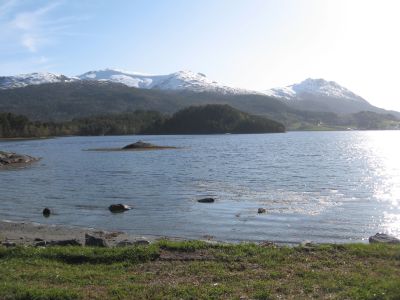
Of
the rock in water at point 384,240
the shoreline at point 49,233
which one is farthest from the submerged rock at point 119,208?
the rock in water at point 384,240

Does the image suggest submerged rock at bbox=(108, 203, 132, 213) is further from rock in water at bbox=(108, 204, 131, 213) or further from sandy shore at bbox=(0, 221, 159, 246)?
sandy shore at bbox=(0, 221, 159, 246)

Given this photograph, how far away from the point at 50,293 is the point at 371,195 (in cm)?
3935

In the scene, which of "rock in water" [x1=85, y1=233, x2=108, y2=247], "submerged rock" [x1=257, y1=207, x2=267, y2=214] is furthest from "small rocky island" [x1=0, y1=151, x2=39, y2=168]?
"rock in water" [x1=85, y1=233, x2=108, y2=247]

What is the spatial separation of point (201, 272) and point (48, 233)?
17.2 meters

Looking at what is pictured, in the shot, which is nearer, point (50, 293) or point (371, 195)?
point (50, 293)

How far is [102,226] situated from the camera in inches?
1319

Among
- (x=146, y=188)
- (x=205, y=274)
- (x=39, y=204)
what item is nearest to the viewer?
(x=205, y=274)

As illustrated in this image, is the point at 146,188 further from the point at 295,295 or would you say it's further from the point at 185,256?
the point at 295,295

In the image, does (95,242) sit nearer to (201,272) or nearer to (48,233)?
(201,272)

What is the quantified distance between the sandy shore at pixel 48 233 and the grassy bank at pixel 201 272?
775cm

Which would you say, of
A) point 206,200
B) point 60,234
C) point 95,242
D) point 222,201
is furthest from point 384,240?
point 206,200

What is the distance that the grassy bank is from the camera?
1374cm

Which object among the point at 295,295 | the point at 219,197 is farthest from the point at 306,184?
the point at 295,295

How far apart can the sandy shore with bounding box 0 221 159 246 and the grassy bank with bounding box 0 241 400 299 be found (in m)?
7.75
